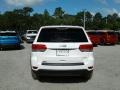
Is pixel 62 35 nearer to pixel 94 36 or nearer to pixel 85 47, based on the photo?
pixel 85 47

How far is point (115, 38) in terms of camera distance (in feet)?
112

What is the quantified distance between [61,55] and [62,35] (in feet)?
2.31

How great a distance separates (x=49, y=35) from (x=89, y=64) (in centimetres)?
151

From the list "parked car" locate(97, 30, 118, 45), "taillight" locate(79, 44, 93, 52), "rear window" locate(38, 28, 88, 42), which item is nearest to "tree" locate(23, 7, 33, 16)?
"parked car" locate(97, 30, 118, 45)

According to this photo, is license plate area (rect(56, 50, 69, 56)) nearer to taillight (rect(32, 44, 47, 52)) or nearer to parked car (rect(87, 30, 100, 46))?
taillight (rect(32, 44, 47, 52))

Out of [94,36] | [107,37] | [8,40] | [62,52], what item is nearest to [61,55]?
[62,52]

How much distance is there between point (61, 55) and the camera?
30.8ft

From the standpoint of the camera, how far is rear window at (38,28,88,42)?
9609 millimetres

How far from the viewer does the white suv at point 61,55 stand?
935 centimetres

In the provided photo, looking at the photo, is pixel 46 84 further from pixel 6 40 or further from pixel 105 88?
pixel 6 40

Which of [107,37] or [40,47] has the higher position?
[40,47]

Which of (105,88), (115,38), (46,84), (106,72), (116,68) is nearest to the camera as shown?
(105,88)

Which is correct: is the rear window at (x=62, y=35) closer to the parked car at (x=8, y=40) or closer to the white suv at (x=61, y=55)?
the white suv at (x=61, y=55)

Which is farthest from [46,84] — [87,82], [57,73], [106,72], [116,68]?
[116,68]
